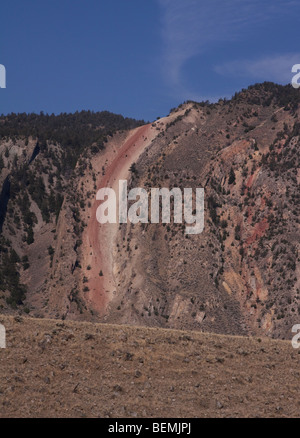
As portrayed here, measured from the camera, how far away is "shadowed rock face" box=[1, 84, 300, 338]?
6431 centimetres

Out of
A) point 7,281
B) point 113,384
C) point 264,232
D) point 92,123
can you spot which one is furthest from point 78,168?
point 113,384

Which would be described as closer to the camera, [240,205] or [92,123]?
[240,205]

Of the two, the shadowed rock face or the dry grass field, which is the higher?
the shadowed rock face

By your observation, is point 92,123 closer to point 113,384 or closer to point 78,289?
point 78,289

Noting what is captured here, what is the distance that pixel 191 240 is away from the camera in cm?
7056

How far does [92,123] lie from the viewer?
452 feet

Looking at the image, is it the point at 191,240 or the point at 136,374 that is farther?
the point at 191,240

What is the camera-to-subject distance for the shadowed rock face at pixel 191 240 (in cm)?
6431

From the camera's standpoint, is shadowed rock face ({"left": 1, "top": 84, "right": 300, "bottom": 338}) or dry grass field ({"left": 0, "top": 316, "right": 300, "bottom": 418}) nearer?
dry grass field ({"left": 0, "top": 316, "right": 300, "bottom": 418})

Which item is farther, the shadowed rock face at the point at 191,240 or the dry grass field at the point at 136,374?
the shadowed rock face at the point at 191,240

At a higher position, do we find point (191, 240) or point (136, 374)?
point (191, 240)

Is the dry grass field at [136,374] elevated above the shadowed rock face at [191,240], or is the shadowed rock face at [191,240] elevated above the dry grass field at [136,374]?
the shadowed rock face at [191,240]
